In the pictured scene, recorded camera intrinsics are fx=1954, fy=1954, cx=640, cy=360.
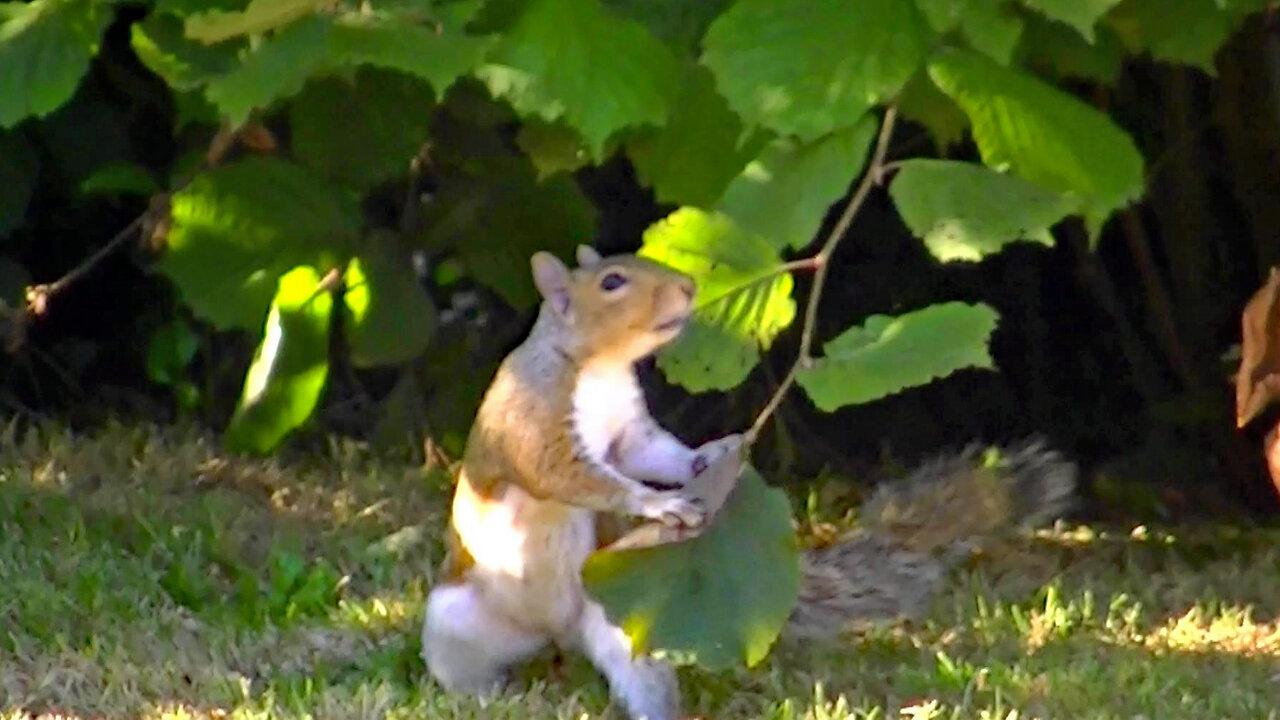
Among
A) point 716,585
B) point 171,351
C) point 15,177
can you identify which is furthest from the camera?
point 171,351

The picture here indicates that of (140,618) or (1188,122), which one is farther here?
(1188,122)

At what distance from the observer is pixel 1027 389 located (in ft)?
10.5

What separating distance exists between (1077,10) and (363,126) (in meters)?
1.08

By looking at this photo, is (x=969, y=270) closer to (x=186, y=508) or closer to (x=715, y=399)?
(x=715, y=399)

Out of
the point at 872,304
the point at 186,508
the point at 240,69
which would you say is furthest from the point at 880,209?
the point at 240,69

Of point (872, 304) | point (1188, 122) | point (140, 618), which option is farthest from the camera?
point (872, 304)

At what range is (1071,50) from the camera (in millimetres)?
1919

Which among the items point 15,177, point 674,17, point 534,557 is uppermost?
point 674,17

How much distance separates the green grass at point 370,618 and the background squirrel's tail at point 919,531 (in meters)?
0.03

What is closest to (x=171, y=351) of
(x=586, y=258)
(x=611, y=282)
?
(x=586, y=258)

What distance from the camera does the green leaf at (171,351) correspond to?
299 cm

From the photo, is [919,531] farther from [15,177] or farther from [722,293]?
[15,177]

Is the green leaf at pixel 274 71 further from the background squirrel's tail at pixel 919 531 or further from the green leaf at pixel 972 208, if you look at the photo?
the background squirrel's tail at pixel 919 531

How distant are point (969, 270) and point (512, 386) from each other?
1524 mm
